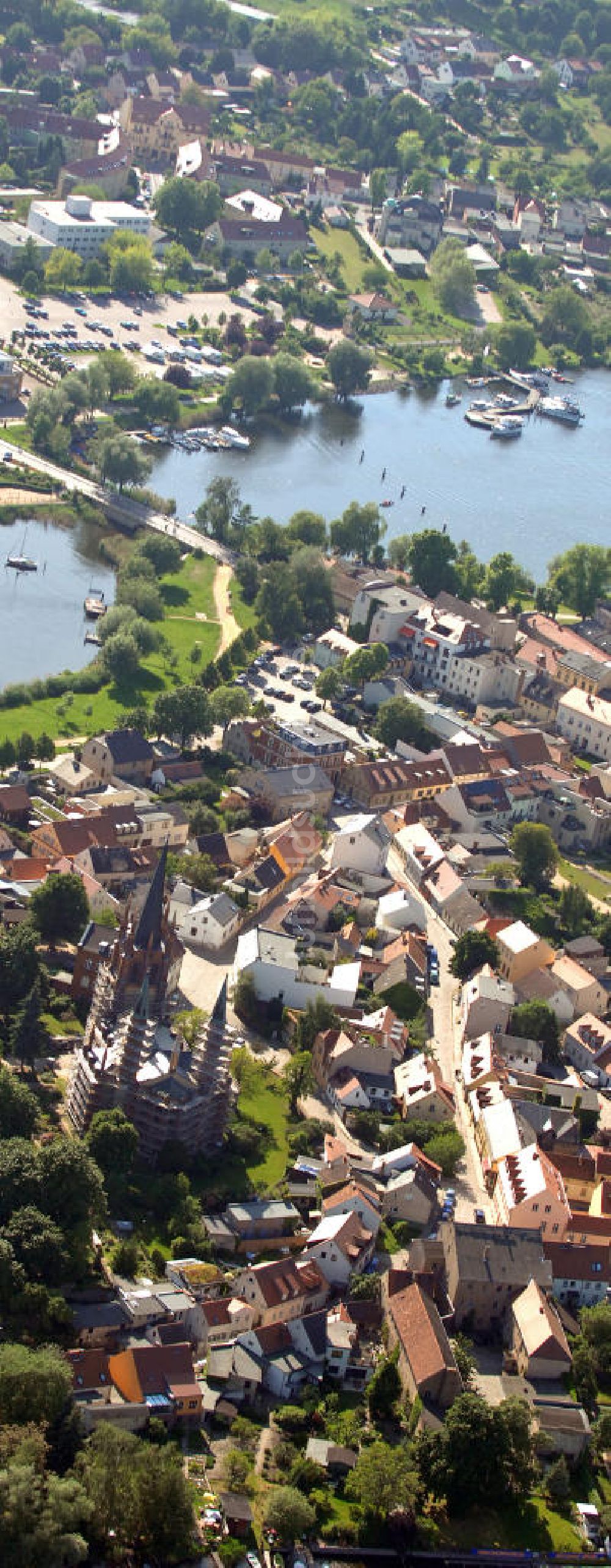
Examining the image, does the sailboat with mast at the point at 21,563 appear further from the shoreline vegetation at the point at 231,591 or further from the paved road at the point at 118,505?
the paved road at the point at 118,505

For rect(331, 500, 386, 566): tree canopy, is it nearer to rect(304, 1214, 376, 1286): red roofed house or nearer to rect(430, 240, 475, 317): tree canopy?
rect(430, 240, 475, 317): tree canopy

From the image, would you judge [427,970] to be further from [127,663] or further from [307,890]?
[127,663]

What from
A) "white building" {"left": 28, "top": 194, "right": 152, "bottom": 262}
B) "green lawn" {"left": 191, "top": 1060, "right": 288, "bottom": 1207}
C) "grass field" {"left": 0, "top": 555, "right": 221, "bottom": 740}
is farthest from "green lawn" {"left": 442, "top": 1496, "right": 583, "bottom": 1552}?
"white building" {"left": 28, "top": 194, "right": 152, "bottom": 262}

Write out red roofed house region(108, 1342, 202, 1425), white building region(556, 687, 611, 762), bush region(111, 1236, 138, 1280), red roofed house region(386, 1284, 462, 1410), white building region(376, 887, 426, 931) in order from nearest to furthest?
red roofed house region(108, 1342, 202, 1425) < red roofed house region(386, 1284, 462, 1410) < bush region(111, 1236, 138, 1280) < white building region(376, 887, 426, 931) < white building region(556, 687, 611, 762)

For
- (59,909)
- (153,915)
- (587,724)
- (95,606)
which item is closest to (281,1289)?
(153,915)

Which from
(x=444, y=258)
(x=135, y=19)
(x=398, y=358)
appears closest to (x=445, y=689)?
(x=398, y=358)

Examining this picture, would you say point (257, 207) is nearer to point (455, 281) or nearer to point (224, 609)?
point (455, 281)
